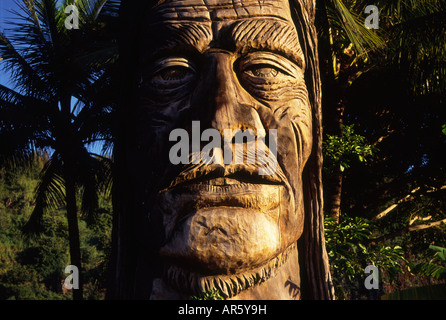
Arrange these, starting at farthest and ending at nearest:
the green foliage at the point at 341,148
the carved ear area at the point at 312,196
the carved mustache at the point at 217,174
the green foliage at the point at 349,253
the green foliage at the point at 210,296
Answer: the green foliage at the point at 341,148 < the green foliage at the point at 349,253 < the carved ear area at the point at 312,196 < the carved mustache at the point at 217,174 < the green foliage at the point at 210,296

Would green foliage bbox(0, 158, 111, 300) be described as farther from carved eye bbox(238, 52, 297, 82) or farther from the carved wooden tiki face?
carved eye bbox(238, 52, 297, 82)

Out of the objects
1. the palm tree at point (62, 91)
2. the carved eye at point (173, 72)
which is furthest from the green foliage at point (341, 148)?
the palm tree at point (62, 91)

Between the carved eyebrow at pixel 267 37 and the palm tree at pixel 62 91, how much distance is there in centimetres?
568

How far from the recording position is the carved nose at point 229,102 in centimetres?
286

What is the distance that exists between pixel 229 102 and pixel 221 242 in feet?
2.99

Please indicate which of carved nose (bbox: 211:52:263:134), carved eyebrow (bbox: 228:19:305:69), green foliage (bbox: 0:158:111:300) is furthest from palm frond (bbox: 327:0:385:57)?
green foliage (bbox: 0:158:111:300)

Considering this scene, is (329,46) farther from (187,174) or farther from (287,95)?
(187,174)

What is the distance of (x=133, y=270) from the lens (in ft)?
10.3

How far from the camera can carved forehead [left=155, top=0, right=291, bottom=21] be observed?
3.09m

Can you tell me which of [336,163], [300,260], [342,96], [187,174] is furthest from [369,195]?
[187,174]

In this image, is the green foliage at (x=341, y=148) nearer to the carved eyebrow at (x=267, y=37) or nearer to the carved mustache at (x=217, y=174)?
the carved eyebrow at (x=267, y=37)

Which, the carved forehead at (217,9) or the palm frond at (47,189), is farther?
the palm frond at (47,189)

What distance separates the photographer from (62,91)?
9.02 m

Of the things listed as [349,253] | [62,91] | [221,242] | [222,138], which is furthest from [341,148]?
[62,91]
